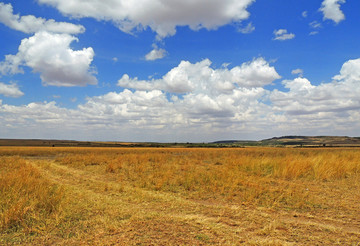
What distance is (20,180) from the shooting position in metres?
9.72

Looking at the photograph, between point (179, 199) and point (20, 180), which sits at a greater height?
point (20, 180)

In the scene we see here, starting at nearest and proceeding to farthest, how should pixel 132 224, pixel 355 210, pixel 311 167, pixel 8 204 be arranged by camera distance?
pixel 132 224 → pixel 8 204 → pixel 355 210 → pixel 311 167

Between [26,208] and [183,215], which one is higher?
[26,208]

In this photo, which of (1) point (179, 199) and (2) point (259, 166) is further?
(2) point (259, 166)

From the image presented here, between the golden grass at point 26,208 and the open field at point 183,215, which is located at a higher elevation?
the golden grass at point 26,208

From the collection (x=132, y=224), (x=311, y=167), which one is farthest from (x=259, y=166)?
(x=132, y=224)

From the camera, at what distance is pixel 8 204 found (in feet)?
23.5

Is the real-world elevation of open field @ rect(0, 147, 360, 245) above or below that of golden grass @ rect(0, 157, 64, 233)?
below

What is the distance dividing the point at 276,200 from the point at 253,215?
78.6 inches

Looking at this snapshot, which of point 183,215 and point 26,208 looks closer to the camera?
point 26,208

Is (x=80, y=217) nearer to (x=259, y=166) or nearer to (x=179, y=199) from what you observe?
(x=179, y=199)

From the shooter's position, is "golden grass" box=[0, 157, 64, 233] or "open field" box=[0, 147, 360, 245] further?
"golden grass" box=[0, 157, 64, 233]

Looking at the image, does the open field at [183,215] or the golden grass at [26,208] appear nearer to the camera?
the open field at [183,215]

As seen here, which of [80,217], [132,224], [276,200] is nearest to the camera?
[132,224]
